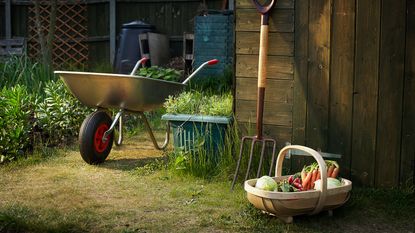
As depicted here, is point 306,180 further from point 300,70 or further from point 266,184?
point 300,70

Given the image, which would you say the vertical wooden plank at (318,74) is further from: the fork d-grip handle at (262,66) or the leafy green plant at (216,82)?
the leafy green plant at (216,82)

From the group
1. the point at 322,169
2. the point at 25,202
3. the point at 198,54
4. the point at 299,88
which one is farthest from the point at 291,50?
the point at 198,54

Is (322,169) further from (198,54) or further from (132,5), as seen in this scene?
(132,5)

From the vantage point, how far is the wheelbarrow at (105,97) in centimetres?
546

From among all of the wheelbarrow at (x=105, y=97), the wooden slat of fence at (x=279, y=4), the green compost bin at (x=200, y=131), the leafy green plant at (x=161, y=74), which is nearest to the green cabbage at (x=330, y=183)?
the green compost bin at (x=200, y=131)

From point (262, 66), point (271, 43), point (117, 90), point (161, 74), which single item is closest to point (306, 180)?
point (262, 66)

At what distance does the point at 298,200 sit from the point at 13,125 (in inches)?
124

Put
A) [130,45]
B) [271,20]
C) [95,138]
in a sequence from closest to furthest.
→ [271,20], [95,138], [130,45]

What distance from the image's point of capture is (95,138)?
5.61 meters

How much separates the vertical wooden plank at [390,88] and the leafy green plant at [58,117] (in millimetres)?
3220

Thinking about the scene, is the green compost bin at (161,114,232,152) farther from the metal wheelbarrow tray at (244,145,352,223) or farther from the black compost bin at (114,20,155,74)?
the black compost bin at (114,20,155,74)

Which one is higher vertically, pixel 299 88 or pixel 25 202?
pixel 299 88

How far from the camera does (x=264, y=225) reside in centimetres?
402

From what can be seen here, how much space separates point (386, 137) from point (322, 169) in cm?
93
